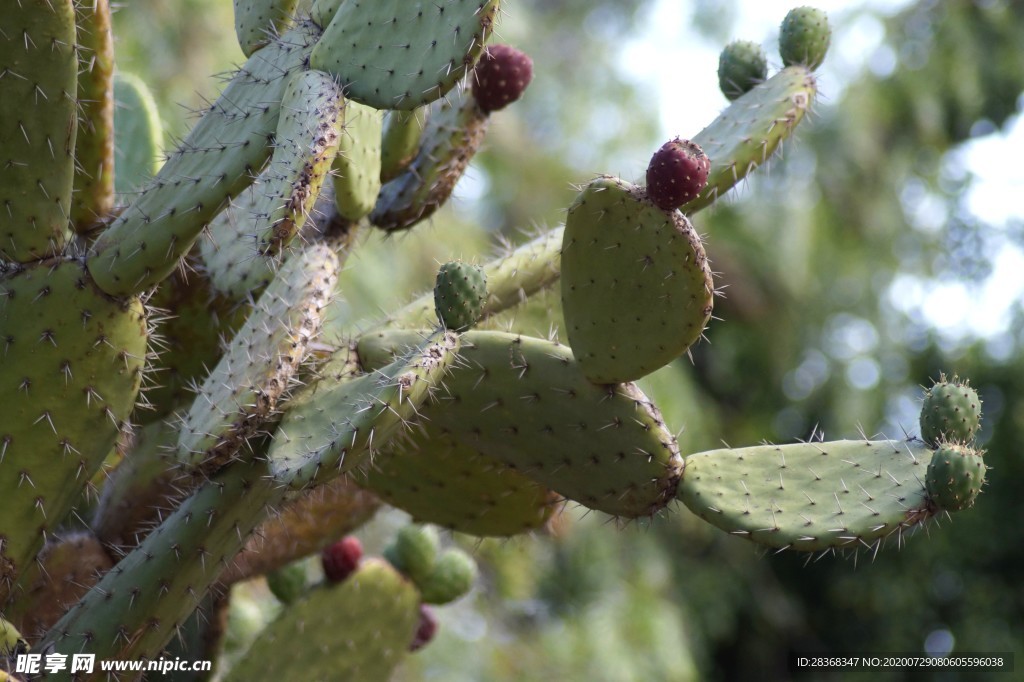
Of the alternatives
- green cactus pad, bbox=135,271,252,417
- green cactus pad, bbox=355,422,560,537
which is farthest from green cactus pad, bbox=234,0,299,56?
green cactus pad, bbox=355,422,560,537

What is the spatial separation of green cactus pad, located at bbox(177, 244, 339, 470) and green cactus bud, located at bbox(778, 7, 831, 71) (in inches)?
34.6

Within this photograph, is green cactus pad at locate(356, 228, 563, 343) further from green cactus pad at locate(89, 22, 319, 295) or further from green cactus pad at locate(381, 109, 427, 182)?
green cactus pad at locate(89, 22, 319, 295)

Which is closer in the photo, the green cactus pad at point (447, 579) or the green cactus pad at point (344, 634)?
the green cactus pad at point (344, 634)

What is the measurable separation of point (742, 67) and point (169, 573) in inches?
47.5

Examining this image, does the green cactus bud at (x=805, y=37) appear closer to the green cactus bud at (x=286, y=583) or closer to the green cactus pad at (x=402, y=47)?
the green cactus pad at (x=402, y=47)

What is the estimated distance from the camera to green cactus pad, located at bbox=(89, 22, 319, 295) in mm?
1285

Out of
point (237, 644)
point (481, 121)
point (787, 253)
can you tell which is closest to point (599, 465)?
point (481, 121)

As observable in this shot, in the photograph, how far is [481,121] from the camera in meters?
1.82

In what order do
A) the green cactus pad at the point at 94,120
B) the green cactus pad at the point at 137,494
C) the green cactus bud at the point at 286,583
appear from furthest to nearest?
1. the green cactus bud at the point at 286,583
2. the green cactus pad at the point at 137,494
3. the green cactus pad at the point at 94,120

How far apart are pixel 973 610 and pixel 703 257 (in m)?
7.70

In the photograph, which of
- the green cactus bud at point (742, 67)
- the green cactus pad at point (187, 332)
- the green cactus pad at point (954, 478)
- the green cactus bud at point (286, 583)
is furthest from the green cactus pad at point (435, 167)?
the green cactus pad at point (954, 478)

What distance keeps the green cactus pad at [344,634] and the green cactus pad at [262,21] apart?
0.92 m

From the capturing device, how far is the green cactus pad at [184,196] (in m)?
1.29

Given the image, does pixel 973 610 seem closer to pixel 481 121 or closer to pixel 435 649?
pixel 435 649
